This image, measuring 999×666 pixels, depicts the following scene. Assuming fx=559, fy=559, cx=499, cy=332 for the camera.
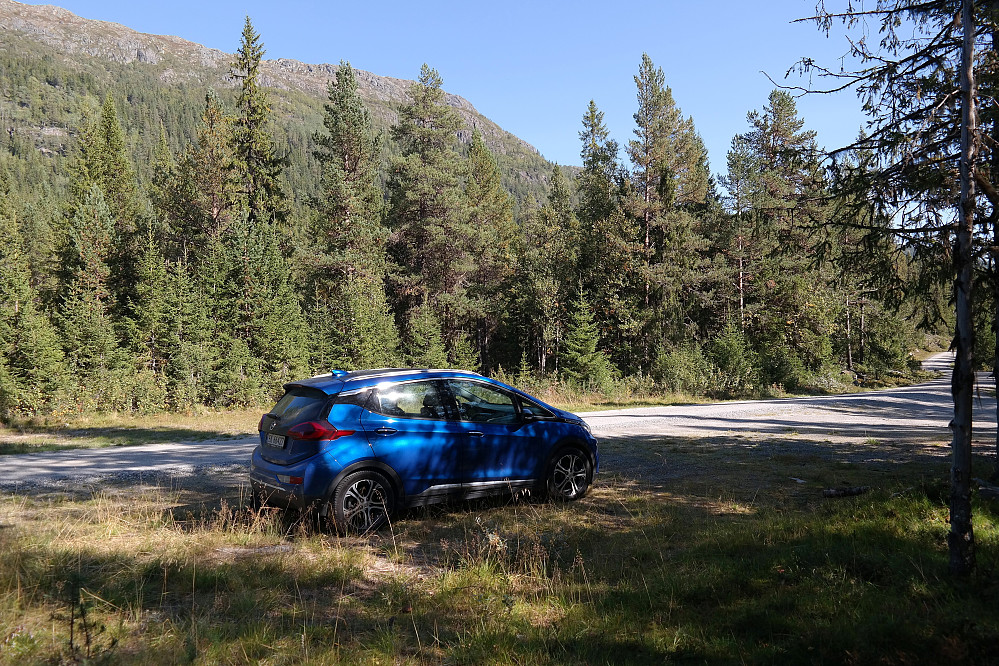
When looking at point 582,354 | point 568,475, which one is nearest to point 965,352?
point 568,475

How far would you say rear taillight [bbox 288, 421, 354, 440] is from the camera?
18.7ft

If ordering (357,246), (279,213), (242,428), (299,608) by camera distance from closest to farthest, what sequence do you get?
1. (299,608)
2. (242,428)
3. (357,246)
4. (279,213)

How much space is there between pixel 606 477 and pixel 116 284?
28385 mm

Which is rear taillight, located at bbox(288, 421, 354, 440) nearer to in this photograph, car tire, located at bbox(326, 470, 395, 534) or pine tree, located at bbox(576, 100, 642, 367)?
car tire, located at bbox(326, 470, 395, 534)

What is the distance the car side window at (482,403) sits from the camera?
22.1 ft

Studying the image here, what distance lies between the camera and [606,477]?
335 inches

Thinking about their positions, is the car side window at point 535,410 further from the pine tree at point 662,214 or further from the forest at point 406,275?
the pine tree at point 662,214

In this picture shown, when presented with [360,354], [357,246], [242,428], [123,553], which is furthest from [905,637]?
[357,246]

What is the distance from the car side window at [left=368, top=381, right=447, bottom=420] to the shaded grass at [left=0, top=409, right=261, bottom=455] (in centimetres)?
844

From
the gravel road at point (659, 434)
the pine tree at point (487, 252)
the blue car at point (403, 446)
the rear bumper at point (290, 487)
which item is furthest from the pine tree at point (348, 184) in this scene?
the rear bumper at point (290, 487)

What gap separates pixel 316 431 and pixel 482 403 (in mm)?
2088

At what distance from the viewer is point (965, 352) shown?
13.8ft

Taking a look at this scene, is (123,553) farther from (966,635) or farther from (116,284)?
(116,284)

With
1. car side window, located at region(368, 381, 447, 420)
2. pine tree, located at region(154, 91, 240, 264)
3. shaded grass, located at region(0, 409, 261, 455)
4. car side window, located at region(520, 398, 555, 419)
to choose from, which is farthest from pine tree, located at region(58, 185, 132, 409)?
car side window, located at region(520, 398, 555, 419)
